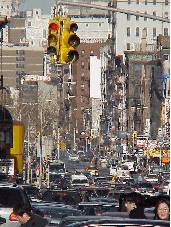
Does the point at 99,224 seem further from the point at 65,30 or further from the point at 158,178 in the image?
the point at 158,178

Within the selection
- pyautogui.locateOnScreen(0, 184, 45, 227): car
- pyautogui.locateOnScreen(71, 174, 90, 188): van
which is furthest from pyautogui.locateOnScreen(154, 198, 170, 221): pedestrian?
pyautogui.locateOnScreen(71, 174, 90, 188): van

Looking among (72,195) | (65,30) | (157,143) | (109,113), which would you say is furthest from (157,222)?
(109,113)

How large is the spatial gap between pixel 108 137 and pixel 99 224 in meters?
165

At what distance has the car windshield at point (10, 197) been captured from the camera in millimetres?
18391

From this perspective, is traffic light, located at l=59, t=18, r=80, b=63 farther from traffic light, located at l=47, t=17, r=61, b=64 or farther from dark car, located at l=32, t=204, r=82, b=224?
dark car, located at l=32, t=204, r=82, b=224

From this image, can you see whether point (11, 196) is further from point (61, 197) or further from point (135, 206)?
point (61, 197)

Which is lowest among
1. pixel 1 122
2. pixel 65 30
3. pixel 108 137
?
pixel 108 137

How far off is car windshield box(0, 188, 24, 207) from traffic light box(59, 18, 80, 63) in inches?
109

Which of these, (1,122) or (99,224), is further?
(1,122)

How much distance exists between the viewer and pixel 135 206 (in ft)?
41.0

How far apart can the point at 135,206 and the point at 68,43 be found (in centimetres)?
702

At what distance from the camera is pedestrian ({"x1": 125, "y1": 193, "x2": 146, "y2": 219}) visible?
39.4ft

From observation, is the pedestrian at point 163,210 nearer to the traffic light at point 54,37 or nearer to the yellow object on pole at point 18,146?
the traffic light at point 54,37

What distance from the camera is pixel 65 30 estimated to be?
1917 centimetres
